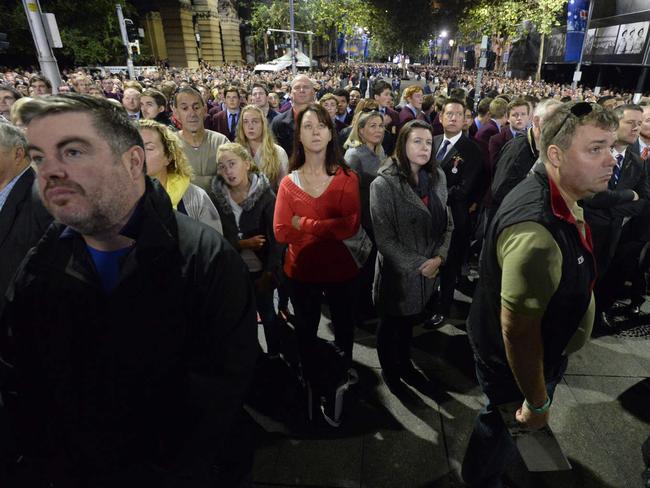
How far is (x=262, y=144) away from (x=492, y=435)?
11.3 ft

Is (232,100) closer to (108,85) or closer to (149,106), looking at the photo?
(149,106)

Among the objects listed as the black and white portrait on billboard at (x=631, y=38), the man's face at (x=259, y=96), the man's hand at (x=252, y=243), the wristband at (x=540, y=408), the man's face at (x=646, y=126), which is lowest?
the wristband at (x=540, y=408)

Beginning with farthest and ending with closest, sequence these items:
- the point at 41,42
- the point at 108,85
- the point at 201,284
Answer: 1. the point at 108,85
2. the point at 41,42
3. the point at 201,284

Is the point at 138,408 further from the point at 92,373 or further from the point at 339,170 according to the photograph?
the point at 339,170

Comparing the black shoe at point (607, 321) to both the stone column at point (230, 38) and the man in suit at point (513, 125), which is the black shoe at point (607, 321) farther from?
the stone column at point (230, 38)

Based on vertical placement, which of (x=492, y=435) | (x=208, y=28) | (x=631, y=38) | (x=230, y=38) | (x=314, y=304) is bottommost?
(x=492, y=435)

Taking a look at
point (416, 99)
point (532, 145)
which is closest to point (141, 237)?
point (532, 145)

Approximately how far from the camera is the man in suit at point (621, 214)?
3.35 meters

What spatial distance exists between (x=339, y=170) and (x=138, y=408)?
2071 mm

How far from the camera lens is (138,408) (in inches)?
55.6

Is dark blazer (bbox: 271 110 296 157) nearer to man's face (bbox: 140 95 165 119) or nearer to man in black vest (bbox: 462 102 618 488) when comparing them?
man's face (bbox: 140 95 165 119)

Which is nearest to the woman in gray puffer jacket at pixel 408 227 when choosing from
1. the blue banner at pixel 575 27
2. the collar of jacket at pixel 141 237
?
the collar of jacket at pixel 141 237

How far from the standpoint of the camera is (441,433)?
275cm

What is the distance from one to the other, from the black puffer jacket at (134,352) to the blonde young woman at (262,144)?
2.69 m
